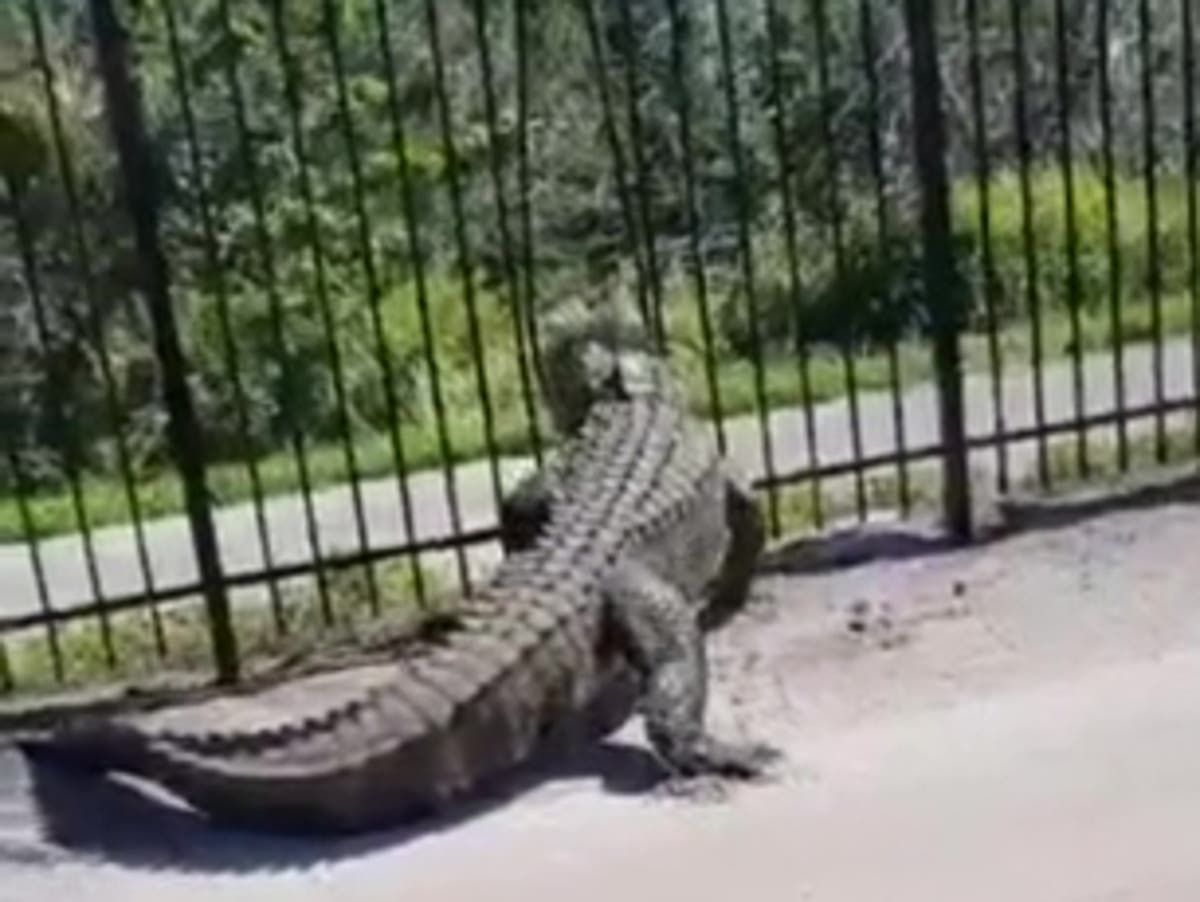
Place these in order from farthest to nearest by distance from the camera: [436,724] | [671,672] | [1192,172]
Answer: [1192,172] → [671,672] → [436,724]

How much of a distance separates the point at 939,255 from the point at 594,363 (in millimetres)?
999

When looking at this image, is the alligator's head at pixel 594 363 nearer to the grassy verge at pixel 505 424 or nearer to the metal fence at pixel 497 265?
the metal fence at pixel 497 265

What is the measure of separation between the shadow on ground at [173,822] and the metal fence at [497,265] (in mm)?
771

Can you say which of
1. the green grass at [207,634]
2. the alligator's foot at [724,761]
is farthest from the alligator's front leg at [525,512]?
the alligator's foot at [724,761]

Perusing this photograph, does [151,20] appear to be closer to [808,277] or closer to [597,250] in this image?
[597,250]

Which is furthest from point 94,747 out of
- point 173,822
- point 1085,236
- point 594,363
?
point 1085,236

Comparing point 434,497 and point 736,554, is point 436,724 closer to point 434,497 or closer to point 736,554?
point 736,554

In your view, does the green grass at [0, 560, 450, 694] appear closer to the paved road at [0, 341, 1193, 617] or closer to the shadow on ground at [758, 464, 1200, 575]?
the paved road at [0, 341, 1193, 617]

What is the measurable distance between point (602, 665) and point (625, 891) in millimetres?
835

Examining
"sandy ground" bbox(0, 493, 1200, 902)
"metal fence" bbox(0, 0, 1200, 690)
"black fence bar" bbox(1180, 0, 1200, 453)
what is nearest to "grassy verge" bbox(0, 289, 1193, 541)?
"metal fence" bbox(0, 0, 1200, 690)

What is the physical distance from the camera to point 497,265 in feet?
33.7

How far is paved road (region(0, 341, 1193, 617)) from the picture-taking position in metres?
7.39

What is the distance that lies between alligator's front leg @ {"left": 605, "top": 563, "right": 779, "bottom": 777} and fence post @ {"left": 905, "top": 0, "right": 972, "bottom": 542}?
99 cm

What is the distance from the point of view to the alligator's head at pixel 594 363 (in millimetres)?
6648
